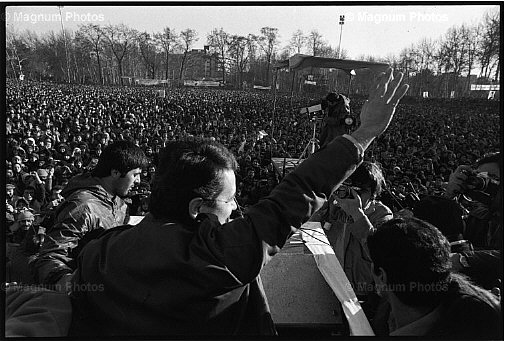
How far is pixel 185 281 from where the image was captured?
4.00ft

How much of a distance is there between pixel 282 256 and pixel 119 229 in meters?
0.95

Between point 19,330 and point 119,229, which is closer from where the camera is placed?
point 19,330

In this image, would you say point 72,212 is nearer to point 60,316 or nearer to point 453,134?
point 60,316

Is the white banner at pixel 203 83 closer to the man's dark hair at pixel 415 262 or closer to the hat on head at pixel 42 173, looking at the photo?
the hat on head at pixel 42 173

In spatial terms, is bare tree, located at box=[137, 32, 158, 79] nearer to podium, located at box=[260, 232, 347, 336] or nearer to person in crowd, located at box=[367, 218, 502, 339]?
podium, located at box=[260, 232, 347, 336]

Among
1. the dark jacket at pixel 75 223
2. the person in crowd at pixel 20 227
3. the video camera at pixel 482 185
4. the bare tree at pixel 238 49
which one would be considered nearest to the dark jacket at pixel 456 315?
the video camera at pixel 482 185

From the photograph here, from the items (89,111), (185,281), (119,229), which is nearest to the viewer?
(185,281)

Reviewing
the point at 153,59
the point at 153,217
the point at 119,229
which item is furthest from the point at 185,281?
the point at 153,59

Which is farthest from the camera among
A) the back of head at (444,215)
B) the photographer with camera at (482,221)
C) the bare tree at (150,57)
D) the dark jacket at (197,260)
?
the bare tree at (150,57)

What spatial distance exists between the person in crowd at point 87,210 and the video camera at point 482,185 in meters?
1.91

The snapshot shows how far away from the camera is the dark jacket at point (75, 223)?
5.93 ft

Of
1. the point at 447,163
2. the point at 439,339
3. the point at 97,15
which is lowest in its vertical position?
Result: the point at 447,163

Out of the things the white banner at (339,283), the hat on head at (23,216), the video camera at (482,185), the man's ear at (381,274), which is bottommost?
the hat on head at (23,216)

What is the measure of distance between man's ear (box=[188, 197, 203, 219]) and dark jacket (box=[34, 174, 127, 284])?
516 mm
